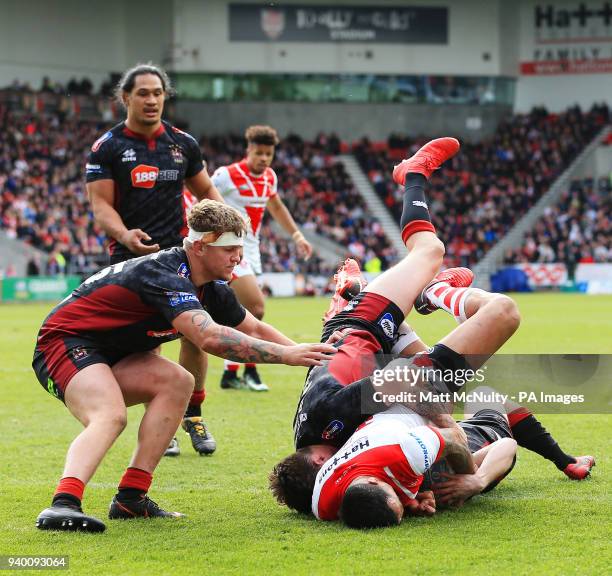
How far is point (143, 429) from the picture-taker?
5246 mm

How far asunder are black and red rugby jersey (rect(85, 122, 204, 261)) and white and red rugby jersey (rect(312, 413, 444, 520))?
2788mm

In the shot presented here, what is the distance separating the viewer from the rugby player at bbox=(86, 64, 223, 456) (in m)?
6.98

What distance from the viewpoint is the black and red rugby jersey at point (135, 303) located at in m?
5.01

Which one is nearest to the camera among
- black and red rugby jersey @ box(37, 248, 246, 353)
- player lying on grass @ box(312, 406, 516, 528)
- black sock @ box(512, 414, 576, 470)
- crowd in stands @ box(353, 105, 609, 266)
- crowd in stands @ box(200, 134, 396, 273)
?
player lying on grass @ box(312, 406, 516, 528)

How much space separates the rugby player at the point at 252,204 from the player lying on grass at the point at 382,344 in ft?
13.2

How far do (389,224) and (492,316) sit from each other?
116 ft

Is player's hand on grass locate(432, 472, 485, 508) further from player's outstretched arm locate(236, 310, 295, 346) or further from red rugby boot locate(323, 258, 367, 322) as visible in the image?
Answer: red rugby boot locate(323, 258, 367, 322)

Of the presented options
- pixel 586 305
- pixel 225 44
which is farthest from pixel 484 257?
pixel 225 44

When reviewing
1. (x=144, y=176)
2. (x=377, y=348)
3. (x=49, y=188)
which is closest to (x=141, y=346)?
(x=377, y=348)

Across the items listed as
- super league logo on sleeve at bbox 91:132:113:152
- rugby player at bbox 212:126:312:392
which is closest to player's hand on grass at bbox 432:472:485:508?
super league logo on sleeve at bbox 91:132:113:152

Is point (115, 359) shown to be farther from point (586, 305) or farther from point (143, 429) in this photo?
point (586, 305)

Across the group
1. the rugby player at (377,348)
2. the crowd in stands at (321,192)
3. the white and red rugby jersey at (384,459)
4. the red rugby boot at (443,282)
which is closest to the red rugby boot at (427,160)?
the rugby player at (377,348)

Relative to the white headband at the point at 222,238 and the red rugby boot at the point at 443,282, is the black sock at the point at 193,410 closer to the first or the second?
the red rugby boot at the point at 443,282

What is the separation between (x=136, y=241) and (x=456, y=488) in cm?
278
